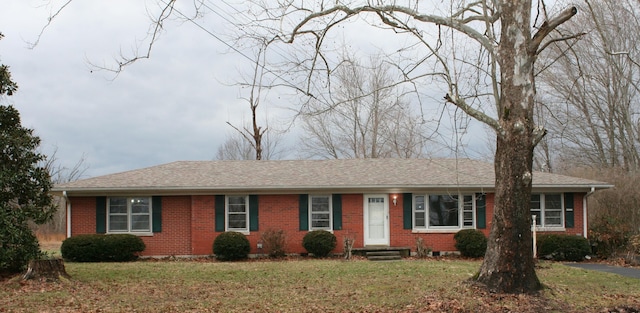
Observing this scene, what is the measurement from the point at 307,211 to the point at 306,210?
0.05 meters

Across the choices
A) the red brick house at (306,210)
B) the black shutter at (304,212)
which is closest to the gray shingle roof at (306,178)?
the red brick house at (306,210)

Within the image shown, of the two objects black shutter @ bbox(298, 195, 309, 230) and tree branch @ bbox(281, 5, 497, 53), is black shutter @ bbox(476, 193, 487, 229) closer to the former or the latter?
black shutter @ bbox(298, 195, 309, 230)

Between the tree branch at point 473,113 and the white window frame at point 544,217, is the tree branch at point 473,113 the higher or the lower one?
the higher one

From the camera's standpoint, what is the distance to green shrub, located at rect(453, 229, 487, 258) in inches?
818

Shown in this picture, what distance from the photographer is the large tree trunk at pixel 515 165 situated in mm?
11250

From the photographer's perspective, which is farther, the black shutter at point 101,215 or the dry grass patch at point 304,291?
the black shutter at point 101,215

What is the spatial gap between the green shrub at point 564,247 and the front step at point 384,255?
4766 millimetres

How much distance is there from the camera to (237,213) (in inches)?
865

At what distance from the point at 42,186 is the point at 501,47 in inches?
427

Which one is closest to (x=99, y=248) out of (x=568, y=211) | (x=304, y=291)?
(x=304, y=291)

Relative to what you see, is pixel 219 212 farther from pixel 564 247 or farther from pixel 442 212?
pixel 564 247

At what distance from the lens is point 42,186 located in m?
15.0

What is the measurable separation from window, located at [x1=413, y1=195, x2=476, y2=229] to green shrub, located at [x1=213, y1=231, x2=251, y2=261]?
596cm

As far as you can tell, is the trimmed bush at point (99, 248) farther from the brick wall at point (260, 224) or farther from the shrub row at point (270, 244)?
the shrub row at point (270, 244)
